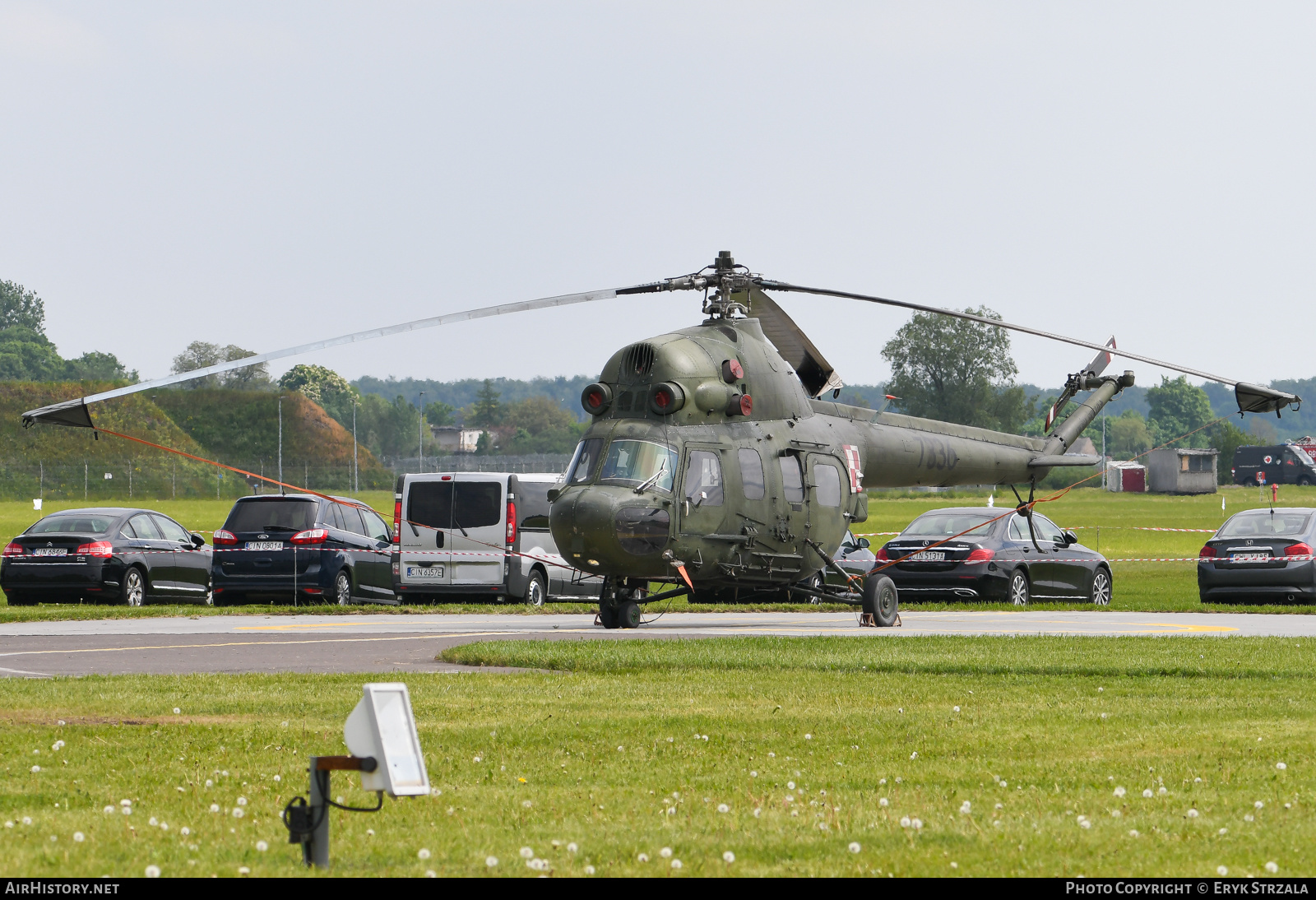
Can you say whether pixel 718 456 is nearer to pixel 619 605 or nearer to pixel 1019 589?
pixel 619 605

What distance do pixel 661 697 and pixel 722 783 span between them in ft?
11.5

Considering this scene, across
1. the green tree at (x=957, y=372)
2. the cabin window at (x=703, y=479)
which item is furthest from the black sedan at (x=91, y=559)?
the green tree at (x=957, y=372)

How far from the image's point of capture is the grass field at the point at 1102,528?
22.3m

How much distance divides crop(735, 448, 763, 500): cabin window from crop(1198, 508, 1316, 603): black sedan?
7.96 metres

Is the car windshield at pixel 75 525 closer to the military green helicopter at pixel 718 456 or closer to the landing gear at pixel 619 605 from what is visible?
the military green helicopter at pixel 718 456

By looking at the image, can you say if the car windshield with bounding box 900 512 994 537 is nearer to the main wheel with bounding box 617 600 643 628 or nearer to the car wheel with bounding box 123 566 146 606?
the main wheel with bounding box 617 600 643 628

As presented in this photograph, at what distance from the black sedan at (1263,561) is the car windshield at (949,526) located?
3.16 meters

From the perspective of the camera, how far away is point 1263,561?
2277cm

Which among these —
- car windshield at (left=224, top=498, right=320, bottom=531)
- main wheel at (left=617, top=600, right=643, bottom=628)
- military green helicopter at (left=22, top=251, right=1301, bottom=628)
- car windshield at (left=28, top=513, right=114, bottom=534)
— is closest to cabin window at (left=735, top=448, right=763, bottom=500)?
military green helicopter at (left=22, top=251, right=1301, bottom=628)

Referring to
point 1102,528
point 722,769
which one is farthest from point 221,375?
point 722,769

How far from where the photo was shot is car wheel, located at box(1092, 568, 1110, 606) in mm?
24359

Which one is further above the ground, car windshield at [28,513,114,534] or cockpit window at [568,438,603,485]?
cockpit window at [568,438,603,485]

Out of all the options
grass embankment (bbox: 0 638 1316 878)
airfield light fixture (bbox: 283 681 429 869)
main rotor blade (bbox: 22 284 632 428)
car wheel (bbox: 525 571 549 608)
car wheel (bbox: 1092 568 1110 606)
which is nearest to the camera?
airfield light fixture (bbox: 283 681 429 869)

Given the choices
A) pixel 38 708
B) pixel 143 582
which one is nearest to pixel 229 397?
pixel 143 582
